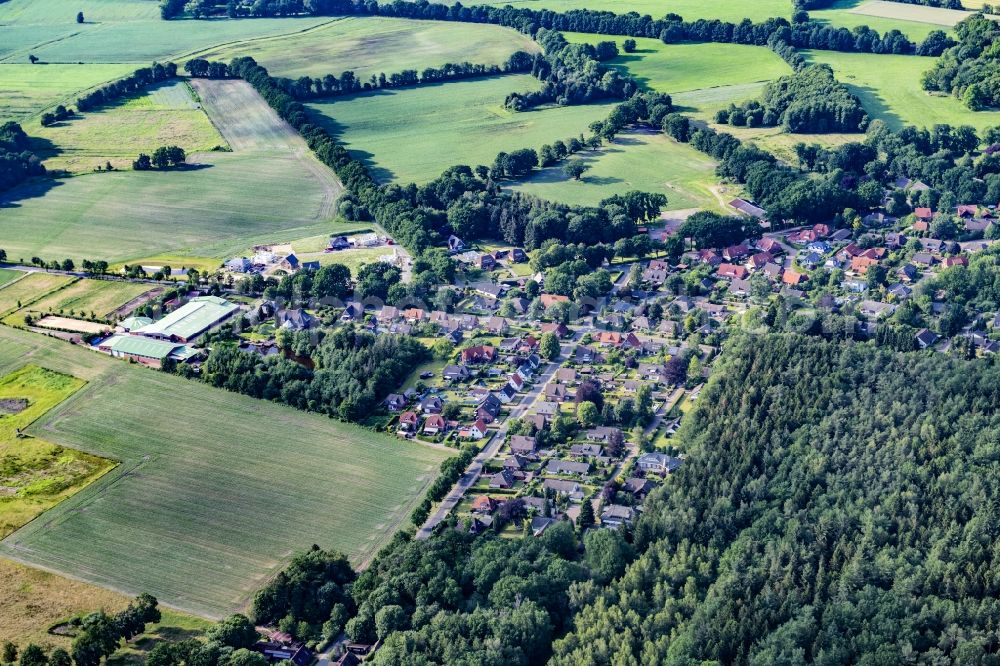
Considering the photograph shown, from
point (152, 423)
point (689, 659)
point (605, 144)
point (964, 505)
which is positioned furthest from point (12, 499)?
point (605, 144)

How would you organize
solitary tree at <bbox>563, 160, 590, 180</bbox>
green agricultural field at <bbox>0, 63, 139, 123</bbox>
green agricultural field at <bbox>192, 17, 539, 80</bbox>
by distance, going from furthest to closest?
green agricultural field at <bbox>192, 17, 539, 80</bbox> < green agricultural field at <bbox>0, 63, 139, 123</bbox> < solitary tree at <bbox>563, 160, 590, 180</bbox>

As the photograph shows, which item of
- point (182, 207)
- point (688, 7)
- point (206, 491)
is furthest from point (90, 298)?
point (688, 7)

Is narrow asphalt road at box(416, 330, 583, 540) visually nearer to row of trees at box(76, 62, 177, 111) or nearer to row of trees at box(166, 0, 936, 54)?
row of trees at box(76, 62, 177, 111)

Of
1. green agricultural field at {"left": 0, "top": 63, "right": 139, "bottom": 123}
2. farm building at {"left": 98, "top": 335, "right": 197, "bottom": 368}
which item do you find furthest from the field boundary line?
farm building at {"left": 98, "top": 335, "right": 197, "bottom": 368}

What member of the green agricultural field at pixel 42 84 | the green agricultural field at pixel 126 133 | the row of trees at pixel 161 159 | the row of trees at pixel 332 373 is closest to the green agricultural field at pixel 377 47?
the green agricultural field at pixel 42 84

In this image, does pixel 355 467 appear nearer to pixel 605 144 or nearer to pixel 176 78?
pixel 605 144

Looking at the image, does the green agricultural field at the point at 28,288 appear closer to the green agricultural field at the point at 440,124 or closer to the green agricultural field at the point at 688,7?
the green agricultural field at the point at 440,124

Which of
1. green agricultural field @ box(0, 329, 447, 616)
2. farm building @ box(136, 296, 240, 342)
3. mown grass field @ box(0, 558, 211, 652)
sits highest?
farm building @ box(136, 296, 240, 342)
